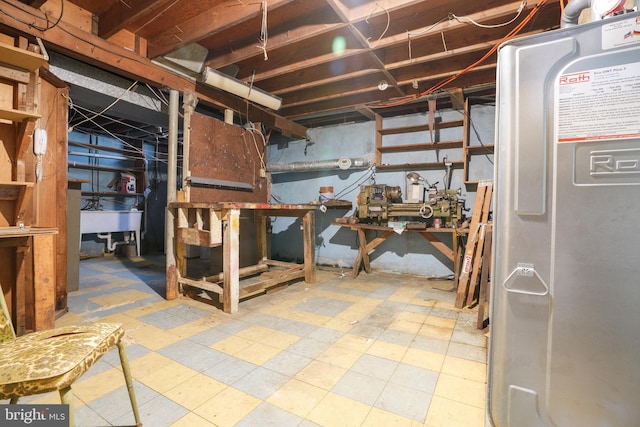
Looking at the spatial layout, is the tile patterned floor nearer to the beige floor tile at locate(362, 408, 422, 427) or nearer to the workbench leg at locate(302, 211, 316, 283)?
the beige floor tile at locate(362, 408, 422, 427)

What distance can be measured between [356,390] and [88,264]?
5.86m

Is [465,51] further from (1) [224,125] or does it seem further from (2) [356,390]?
(2) [356,390]

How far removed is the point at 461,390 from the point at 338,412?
76 cm

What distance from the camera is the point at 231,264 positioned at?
285cm

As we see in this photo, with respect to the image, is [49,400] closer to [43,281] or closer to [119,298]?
[43,281]

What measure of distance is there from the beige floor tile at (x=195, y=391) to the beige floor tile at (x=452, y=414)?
1169 mm

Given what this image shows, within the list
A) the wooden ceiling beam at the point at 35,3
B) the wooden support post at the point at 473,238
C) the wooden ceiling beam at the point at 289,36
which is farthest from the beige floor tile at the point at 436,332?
the wooden ceiling beam at the point at 35,3

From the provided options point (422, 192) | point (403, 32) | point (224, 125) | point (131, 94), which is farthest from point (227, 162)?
point (422, 192)

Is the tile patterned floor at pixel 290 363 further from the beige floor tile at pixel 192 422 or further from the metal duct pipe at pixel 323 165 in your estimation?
the metal duct pipe at pixel 323 165

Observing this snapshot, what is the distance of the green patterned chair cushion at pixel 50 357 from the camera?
949 millimetres

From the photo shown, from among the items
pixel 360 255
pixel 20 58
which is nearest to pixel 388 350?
pixel 360 255

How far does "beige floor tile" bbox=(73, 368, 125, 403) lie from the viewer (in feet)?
5.16
